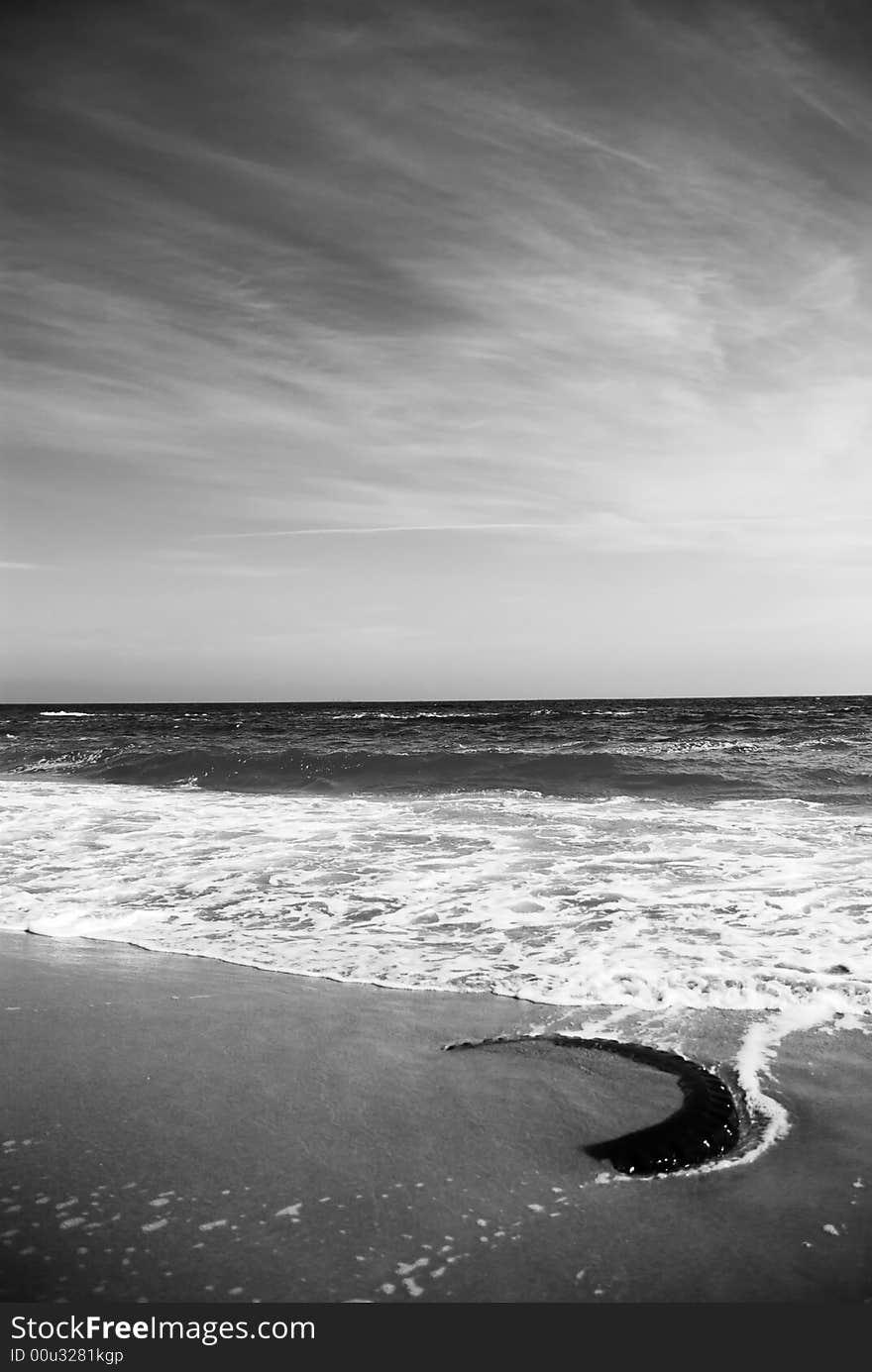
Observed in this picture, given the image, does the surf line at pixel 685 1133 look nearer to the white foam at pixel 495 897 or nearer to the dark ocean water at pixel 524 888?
the dark ocean water at pixel 524 888

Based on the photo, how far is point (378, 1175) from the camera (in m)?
Answer: 2.24

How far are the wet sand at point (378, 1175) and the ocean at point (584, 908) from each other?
33 millimetres

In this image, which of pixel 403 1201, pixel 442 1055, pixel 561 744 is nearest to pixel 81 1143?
pixel 403 1201

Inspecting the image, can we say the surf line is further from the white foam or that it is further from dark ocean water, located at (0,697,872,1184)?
the white foam

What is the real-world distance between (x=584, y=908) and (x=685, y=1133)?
9.50 feet

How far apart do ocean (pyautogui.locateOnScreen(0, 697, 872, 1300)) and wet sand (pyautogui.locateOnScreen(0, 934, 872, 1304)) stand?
33 mm

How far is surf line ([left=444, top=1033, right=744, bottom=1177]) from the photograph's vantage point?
231 centimetres

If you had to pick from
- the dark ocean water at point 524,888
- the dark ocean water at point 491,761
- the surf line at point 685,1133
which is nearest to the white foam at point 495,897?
the dark ocean water at point 524,888

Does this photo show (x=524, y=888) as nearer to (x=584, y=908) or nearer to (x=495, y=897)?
(x=495, y=897)

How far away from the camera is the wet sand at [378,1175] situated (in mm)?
1838

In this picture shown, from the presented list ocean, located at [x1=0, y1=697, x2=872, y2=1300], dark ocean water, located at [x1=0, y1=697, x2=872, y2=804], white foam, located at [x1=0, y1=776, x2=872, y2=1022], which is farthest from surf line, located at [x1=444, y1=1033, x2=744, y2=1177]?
dark ocean water, located at [x1=0, y1=697, x2=872, y2=804]

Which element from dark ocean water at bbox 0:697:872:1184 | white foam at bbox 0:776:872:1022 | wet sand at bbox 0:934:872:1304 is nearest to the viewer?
wet sand at bbox 0:934:872:1304

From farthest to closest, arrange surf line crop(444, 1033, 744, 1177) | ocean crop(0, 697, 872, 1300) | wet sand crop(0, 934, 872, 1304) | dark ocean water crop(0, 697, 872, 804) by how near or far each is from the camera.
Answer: dark ocean water crop(0, 697, 872, 804) → ocean crop(0, 697, 872, 1300) → surf line crop(444, 1033, 744, 1177) → wet sand crop(0, 934, 872, 1304)

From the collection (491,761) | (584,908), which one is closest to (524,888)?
(584,908)
